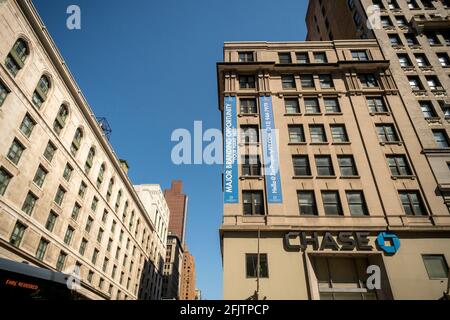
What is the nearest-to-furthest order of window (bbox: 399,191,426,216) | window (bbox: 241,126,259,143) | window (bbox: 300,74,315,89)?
window (bbox: 399,191,426,216) → window (bbox: 241,126,259,143) → window (bbox: 300,74,315,89)

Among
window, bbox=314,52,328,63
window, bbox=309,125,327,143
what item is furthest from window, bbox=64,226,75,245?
window, bbox=314,52,328,63

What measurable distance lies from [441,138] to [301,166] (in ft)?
46.6

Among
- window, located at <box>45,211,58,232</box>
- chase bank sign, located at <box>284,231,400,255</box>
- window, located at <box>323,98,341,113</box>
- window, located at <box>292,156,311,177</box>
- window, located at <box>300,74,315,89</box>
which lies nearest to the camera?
chase bank sign, located at <box>284,231,400,255</box>

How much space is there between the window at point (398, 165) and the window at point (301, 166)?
7383 mm

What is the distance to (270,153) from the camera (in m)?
24.5

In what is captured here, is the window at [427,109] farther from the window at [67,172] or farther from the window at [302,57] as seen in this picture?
the window at [67,172]

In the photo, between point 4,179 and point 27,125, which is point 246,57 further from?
point 4,179

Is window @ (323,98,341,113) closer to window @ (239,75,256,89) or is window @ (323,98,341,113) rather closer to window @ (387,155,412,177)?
window @ (387,155,412,177)

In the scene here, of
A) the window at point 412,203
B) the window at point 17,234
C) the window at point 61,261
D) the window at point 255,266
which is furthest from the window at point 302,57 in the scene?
the window at point 61,261

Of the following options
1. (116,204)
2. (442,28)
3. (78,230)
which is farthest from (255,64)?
(116,204)

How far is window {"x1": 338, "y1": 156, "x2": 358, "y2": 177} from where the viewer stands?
23.5 metres

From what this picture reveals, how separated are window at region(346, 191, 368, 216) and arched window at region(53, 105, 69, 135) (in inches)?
1230

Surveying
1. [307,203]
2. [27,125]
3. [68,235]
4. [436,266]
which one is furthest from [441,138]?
[68,235]

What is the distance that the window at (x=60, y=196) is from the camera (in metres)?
30.4
